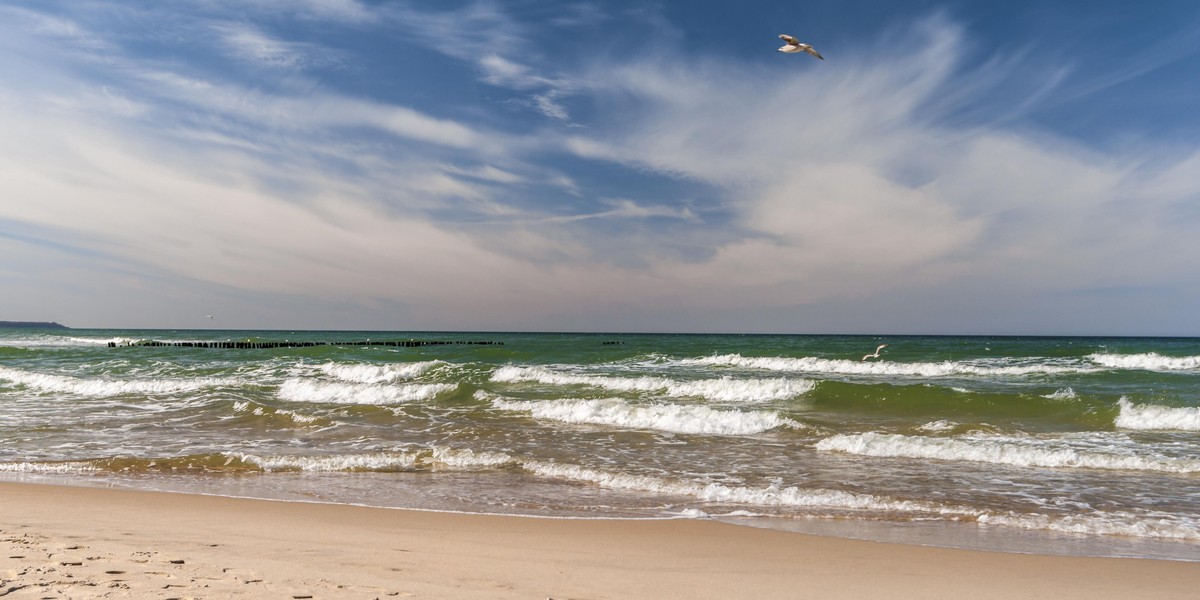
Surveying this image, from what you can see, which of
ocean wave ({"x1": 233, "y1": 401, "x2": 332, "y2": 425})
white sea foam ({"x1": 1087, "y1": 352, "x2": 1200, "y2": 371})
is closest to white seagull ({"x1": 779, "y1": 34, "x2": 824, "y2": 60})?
ocean wave ({"x1": 233, "y1": 401, "x2": 332, "y2": 425})

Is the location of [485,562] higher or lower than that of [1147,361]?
lower

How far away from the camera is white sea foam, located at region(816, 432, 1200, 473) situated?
993 cm

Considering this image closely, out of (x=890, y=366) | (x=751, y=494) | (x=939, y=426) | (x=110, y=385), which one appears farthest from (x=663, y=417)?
(x=890, y=366)

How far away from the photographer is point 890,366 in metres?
31.8

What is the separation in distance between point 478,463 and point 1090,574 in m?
7.72

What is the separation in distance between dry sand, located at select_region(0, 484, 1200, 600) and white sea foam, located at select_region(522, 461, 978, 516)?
4.60 ft

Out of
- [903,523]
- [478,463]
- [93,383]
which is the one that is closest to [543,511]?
[478,463]

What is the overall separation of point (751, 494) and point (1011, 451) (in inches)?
209

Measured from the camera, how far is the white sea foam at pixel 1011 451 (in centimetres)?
993

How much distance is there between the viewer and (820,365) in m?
34.0

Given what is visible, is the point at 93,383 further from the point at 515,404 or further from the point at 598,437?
the point at 598,437

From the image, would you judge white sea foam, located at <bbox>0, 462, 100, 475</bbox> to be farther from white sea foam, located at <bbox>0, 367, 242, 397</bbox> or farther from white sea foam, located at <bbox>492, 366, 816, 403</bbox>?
white sea foam, located at <bbox>492, 366, 816, 403</bbox>

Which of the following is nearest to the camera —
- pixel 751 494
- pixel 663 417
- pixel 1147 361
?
pixel 751 494

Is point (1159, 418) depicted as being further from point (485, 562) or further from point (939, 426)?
point (485, 562)
